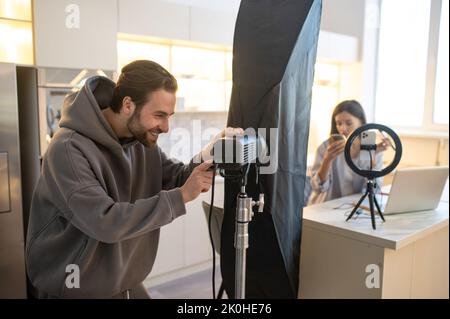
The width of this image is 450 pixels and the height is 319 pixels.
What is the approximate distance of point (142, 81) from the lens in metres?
1.20

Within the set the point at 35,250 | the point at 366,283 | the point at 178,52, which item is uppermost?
the point at 178,52

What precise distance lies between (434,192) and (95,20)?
1929 millimetres

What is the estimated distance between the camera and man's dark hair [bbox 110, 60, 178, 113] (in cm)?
119

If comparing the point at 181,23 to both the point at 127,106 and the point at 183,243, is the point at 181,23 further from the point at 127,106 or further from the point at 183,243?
the point at 127,106

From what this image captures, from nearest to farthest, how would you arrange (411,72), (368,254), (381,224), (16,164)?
(368,254) < (381,224) < (16,164) < (411,72)

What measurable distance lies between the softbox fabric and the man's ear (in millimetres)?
359

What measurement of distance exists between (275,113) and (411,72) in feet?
8.60

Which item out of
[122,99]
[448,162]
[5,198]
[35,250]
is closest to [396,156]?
[122,99]

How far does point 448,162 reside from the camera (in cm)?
374

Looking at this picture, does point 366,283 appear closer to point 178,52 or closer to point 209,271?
point 209,271

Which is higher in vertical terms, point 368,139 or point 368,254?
point 368,139

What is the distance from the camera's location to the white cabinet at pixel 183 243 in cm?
284

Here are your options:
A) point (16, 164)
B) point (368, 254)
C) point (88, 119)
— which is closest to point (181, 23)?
point (16, 164)

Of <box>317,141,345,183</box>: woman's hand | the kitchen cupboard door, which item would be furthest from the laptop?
the kitchen cupboard door
